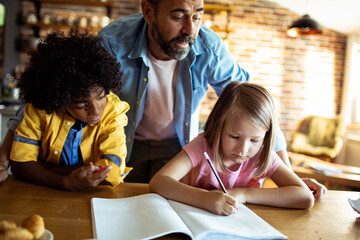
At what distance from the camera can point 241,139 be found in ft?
3.25

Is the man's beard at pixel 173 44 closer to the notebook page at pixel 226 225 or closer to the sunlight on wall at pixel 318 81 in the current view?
the notebook page at pixel 226 225

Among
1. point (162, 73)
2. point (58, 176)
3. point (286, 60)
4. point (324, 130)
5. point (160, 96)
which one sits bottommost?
point (324, 130)

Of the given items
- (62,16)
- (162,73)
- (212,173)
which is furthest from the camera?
(62,16)

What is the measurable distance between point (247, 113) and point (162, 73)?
0.67 m

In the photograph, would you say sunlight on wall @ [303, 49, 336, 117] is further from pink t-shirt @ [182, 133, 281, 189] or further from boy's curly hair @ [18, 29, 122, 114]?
boy's curly hair @ [18, 29, 122, 114]

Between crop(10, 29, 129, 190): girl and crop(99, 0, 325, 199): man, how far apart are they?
36cm

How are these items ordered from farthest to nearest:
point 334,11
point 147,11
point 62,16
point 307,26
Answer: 1. point 62,16
2. point 334,11
3. point 307,26
4. point 147,11

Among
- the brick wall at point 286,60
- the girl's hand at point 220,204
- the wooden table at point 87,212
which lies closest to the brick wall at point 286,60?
the brick wall at point 286,60

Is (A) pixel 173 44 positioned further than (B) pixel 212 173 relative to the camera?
Yes

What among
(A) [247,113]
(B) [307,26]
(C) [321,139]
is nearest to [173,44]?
(A) [247,113]

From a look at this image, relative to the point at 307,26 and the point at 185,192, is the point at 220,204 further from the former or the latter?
the point at 307,26

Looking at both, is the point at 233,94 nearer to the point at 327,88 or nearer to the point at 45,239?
the point at 45,239

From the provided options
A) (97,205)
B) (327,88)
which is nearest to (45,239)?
(97,205)

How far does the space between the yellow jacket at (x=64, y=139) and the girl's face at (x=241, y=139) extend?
0.36 meters
